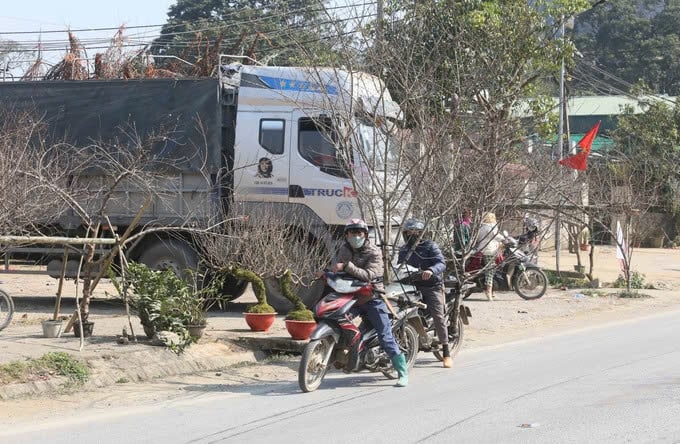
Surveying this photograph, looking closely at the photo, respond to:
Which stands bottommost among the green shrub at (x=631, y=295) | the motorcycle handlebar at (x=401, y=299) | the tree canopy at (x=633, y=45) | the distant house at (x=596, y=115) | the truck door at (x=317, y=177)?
the green shrub at (x=631, y=295)

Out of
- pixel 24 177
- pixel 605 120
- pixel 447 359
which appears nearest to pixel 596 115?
pixel 605 120

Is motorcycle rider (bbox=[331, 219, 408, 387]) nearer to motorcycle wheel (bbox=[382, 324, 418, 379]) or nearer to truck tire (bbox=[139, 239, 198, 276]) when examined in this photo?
motorcycle wheel (bbox=[382, 324, 418, 379])

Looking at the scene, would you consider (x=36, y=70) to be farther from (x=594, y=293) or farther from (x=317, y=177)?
(x=594, y=293)

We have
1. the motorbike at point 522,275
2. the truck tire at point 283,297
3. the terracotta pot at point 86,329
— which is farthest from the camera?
the motorbike at point 522,275

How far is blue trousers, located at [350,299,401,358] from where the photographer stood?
30.9ft

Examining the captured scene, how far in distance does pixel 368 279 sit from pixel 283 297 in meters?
5.86

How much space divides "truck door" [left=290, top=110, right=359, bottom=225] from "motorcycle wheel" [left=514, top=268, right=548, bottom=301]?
547 centimetres

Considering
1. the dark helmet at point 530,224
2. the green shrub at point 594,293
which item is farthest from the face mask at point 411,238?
the green shrub at point 594,293

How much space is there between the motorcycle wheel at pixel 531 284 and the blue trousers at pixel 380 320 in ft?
31.6

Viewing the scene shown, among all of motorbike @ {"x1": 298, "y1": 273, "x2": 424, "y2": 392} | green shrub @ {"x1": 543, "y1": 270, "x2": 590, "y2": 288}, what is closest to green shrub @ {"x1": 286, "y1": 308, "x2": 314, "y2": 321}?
motorbike @ {"x1": 298, "y1": 273, "x2": 424, "y2": 392}

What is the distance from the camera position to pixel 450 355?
1109cm

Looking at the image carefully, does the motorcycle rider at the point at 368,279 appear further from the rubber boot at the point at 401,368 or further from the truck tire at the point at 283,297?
the truck tire at the point at 283,297

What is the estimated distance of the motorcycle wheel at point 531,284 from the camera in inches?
736

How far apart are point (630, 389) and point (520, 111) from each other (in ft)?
43.8
